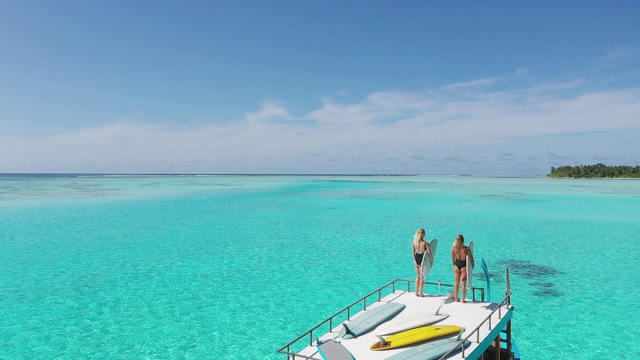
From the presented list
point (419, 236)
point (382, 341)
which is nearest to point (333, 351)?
point (382, 341)

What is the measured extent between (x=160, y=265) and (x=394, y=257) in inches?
592

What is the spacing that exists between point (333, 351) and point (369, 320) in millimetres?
1748

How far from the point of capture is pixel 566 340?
14133mm

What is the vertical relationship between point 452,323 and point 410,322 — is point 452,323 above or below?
below

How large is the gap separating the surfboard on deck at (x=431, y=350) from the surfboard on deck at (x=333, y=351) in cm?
91

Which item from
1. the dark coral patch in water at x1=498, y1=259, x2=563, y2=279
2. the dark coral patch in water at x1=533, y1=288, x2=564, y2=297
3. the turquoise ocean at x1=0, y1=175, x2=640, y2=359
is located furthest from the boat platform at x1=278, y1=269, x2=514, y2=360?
the dark coral patch in water at x1=498, y1=259, x2=563, y2=279

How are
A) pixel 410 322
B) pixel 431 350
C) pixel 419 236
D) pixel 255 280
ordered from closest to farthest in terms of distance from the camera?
pixel 431 350 < pixel 410 322 < pixel 419 236 < pixel 255 280

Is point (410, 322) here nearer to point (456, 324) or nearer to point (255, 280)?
point (456, 324)

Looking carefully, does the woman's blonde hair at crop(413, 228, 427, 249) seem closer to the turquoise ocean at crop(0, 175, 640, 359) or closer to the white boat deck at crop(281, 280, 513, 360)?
the white boat deck at crop(281, 280, 513, 360)

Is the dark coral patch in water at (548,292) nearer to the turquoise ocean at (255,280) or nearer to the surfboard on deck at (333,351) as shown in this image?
the turquoise ocean at (255,280)

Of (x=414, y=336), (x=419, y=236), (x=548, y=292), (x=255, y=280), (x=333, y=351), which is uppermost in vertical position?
(x=419, y=236)

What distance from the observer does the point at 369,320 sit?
1009 centimetres

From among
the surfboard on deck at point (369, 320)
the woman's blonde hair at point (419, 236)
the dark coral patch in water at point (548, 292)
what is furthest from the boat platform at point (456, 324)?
the dark coral patch in water at point (548, 292)

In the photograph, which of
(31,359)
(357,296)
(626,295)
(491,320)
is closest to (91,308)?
(31,359)
